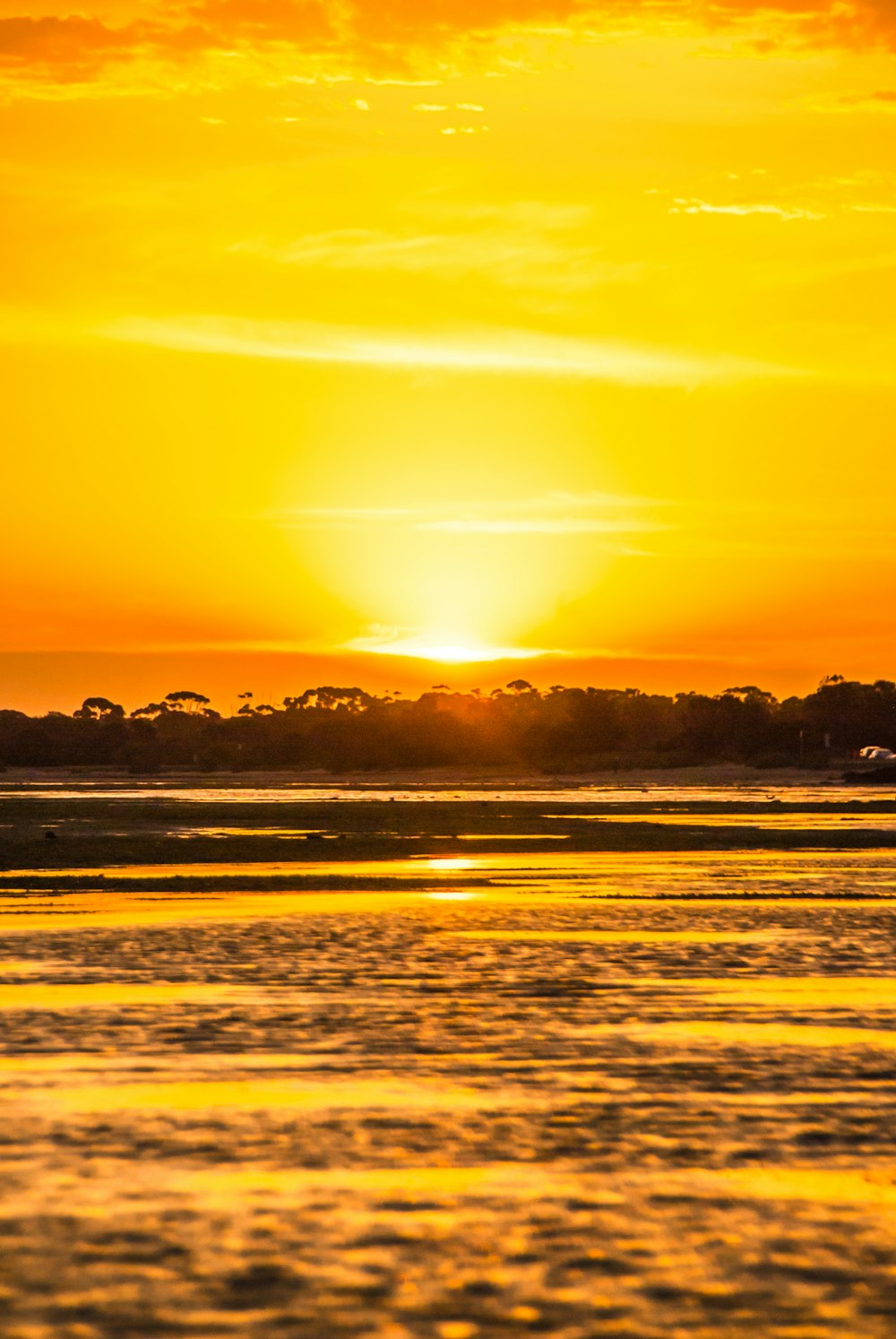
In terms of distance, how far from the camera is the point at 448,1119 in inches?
640

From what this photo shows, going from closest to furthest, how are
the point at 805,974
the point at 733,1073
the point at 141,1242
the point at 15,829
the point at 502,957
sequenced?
the point at 141,1242, the point at 733,1073, the point at 805,974, the point at 502,957, the point at 15,829

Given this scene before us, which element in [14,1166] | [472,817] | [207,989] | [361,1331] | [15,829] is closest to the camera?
[361,1331]

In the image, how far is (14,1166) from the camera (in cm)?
1430

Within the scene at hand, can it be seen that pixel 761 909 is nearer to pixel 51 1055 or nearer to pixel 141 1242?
pixel 51 1055

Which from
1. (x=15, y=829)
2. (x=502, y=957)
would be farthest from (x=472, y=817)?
(x=502, y=957)

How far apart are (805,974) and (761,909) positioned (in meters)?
10.3

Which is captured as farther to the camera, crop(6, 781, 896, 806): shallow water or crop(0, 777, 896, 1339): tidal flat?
crop(6, 781, 896, 806): shallow water

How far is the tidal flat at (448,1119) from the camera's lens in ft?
36.2

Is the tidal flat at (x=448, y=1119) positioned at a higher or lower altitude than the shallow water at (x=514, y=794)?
lower

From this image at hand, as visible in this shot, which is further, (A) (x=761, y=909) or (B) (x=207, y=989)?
(A) (x=761, y=909)

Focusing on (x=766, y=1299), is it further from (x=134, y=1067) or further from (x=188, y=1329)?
(x=134, y=1067)

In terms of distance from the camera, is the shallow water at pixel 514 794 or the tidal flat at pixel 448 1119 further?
the shallow water at pixel 514 794

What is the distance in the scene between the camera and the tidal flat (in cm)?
1102

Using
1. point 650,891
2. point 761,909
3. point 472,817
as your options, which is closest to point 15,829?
point 472,817
